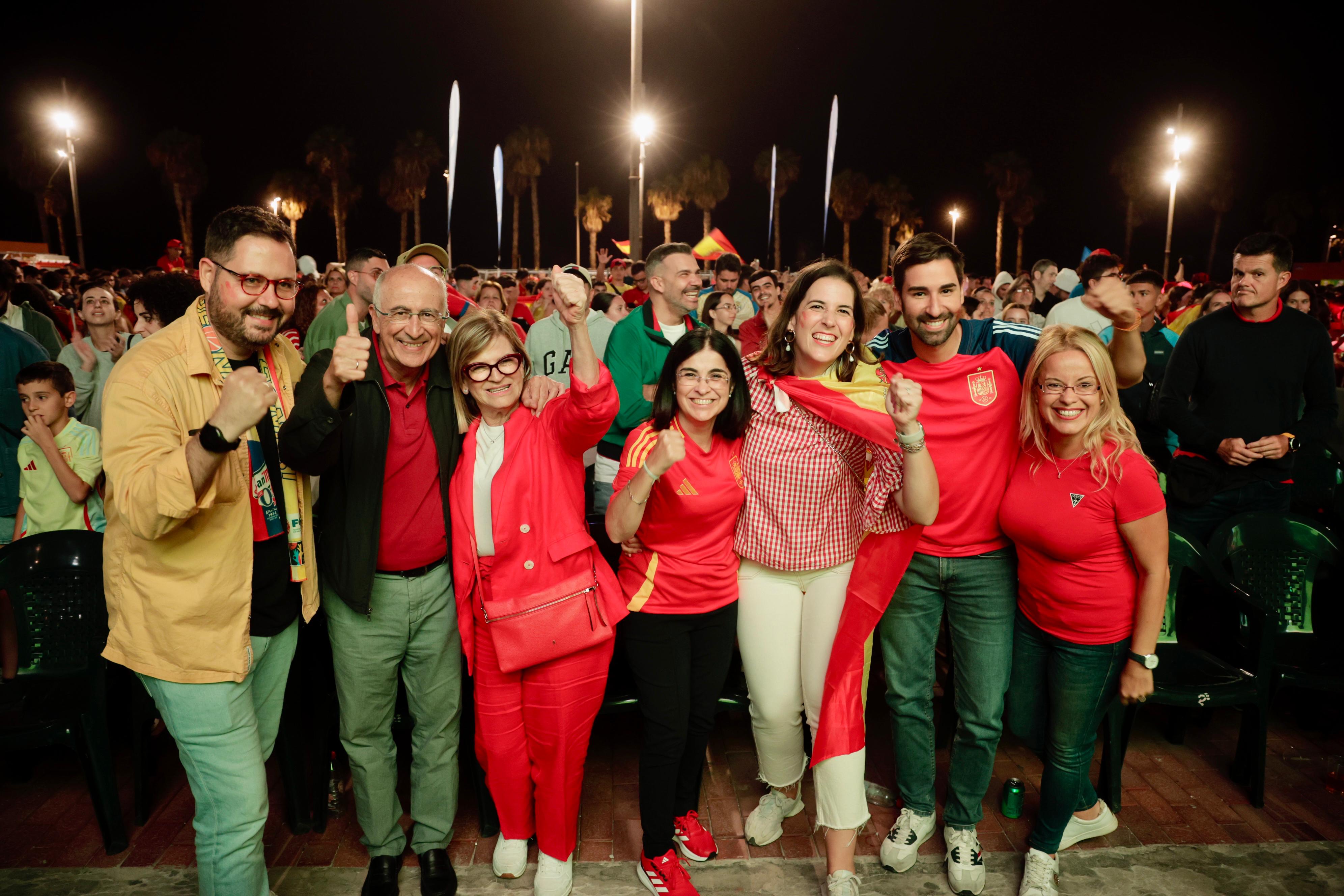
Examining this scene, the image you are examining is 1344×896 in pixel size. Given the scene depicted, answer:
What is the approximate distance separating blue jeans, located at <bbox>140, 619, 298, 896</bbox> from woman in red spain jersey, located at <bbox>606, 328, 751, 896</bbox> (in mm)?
1264

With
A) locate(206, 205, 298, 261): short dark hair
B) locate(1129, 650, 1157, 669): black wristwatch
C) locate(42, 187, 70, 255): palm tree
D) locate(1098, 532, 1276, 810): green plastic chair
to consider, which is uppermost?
locate(42, 187, 70, 255): palm tree

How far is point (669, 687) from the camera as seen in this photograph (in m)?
2.81

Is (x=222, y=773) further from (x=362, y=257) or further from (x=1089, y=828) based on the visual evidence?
(x=362, y=257)

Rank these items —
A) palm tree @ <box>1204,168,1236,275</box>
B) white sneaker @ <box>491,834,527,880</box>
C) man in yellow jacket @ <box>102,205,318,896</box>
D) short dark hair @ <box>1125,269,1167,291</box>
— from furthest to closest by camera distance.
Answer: palm tree @ <box>1204,168,1236,275</box>, short dark hair @ <box>1125,269,1167,291</box>, white sneaker @ <box>491,834,527,880</box>, man in yellow jacket @ <box>102,205,318,896</box>

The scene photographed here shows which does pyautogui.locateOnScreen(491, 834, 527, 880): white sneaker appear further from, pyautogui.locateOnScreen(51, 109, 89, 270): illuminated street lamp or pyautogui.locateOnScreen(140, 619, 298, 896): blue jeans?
pyautogui.locateOnScreen(51, 109, 89, 270): illuminated street lamp

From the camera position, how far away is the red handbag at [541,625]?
8.67 ft

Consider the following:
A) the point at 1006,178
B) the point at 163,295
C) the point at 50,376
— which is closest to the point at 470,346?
the point at 50,376

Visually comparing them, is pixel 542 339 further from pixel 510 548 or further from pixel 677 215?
pixel 677 215

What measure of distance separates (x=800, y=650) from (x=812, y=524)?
505 mm

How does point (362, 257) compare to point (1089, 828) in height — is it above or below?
above

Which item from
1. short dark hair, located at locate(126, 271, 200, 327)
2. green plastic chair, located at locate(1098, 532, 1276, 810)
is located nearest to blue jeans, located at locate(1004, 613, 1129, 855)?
green plastic chair, located at locate(1098, 532, 1276, 810)

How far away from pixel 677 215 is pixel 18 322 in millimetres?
51255

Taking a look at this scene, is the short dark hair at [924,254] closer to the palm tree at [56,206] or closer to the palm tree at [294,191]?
the palm tree at [294,191]

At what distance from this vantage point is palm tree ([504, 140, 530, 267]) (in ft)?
160
